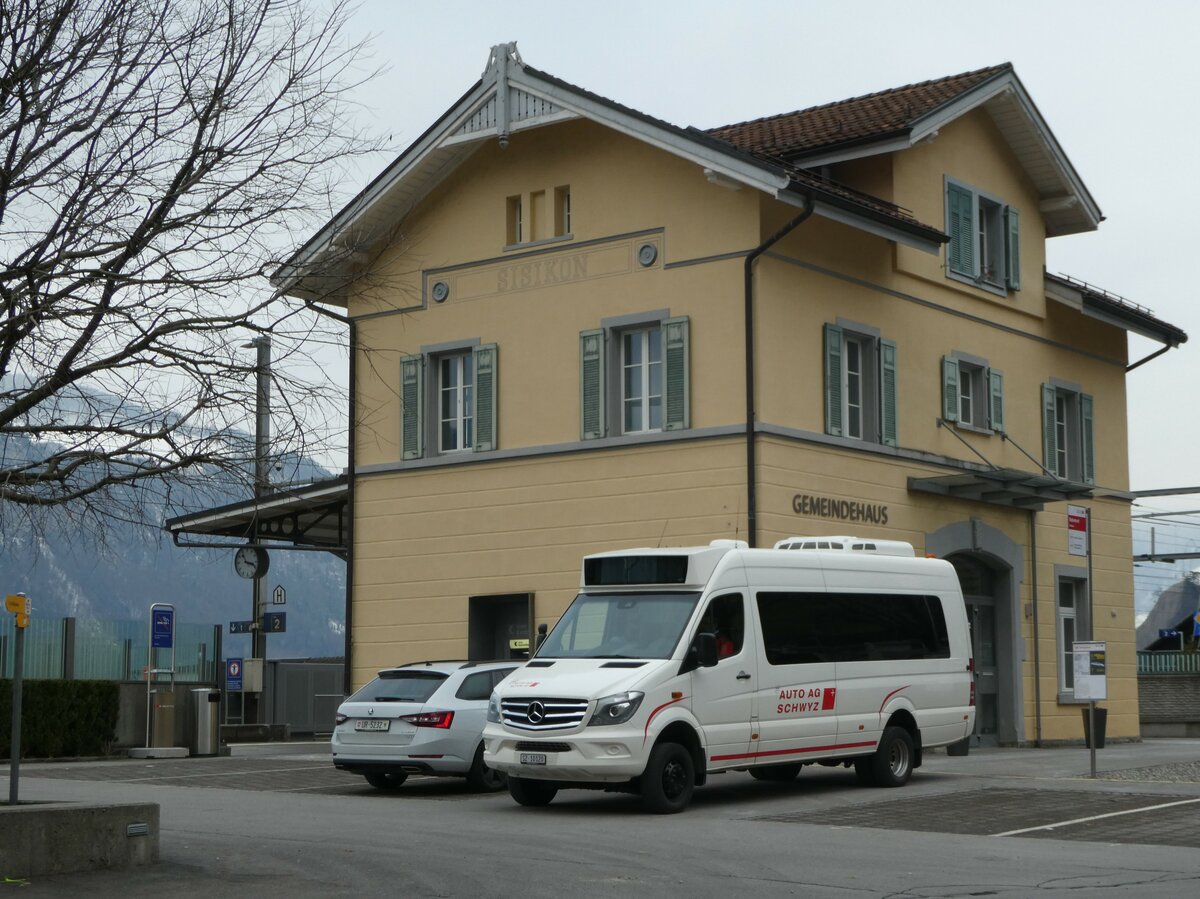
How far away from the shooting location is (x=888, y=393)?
26.8 metres

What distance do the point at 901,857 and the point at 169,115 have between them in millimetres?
7432

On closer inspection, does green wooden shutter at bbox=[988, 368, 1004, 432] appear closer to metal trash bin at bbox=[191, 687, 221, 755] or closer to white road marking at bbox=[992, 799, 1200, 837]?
white road marking at bbox=[992, 799, 1200, 837]

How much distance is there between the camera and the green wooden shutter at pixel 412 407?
28.0 metres

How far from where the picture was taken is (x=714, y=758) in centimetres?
1706

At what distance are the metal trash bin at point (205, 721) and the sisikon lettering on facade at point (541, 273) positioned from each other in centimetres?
796

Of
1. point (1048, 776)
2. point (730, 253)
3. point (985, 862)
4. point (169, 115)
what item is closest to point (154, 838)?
point (169, 115)

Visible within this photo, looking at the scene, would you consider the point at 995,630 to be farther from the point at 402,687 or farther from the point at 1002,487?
the point at 402,687

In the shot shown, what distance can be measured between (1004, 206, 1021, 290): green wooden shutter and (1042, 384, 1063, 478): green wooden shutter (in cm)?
200

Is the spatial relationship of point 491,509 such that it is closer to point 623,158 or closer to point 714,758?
point 623,158

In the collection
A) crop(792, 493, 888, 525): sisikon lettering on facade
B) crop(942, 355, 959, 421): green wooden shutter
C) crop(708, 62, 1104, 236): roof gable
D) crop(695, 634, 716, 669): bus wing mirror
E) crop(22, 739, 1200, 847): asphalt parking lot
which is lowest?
crop(22, 739, 1200, 847): asphalt parking lot

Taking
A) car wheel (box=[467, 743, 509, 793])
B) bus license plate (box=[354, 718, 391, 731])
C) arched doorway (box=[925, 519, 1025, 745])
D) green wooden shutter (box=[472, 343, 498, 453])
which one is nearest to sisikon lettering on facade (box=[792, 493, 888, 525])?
arched doorway (box=[925, 519, 1025, 745])

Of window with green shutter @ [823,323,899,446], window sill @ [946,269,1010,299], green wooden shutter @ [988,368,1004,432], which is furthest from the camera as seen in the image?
green wooden shutter @ [988,368,1004,432]

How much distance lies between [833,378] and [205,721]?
37.2 ft

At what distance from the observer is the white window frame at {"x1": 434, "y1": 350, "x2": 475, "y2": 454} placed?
27766 mm
